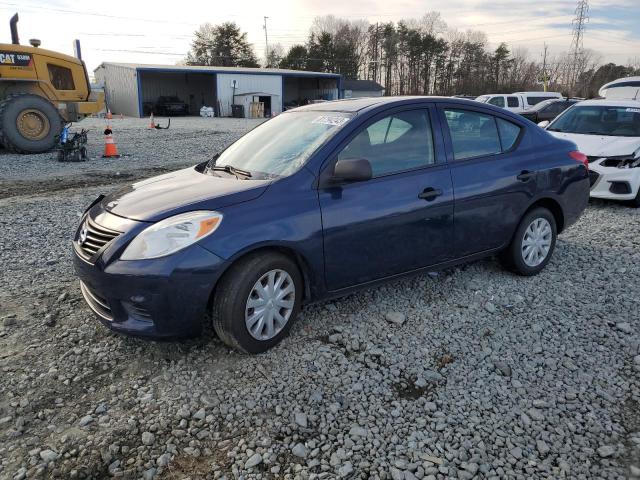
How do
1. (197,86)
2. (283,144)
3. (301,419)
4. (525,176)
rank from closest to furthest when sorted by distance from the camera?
1. (301,419)
2. (283,144)
3. (525,176)
4. (197,86)

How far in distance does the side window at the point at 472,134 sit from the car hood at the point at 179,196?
1719mm

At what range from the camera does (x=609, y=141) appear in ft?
25.1

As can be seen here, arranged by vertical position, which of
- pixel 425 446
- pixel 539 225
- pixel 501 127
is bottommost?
pixel 425 446

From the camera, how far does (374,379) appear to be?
10.5ft

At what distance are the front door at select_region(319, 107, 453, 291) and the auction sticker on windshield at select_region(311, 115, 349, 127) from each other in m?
0.17

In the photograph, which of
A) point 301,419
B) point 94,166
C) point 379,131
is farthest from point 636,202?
point 94,166

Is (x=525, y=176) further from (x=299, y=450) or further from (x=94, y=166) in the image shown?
(x=94, y=166)

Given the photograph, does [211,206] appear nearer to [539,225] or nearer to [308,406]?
[308,406]

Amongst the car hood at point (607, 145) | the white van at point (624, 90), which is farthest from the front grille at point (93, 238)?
the white van at point (624, 90)

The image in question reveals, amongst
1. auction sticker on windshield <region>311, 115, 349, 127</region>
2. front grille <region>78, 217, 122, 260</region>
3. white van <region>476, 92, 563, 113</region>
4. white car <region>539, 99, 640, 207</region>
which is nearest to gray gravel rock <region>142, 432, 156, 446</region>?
front grille <region>78, 217, 122, 260</region>

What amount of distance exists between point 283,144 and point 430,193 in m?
1.21

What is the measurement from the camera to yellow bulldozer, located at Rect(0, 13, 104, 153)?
12523 millimetres

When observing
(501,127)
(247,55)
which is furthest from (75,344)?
(247,55)

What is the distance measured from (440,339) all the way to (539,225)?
1816 mm
